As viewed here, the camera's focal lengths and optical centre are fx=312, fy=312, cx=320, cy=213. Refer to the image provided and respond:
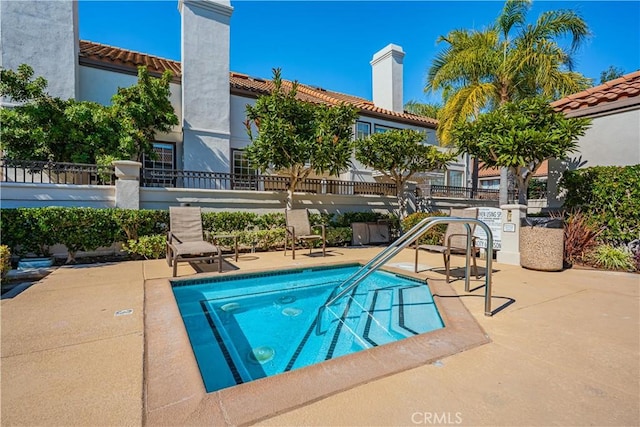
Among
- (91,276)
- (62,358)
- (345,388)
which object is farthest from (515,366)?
(91,276)

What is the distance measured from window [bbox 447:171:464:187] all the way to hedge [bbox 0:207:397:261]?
15.6 m

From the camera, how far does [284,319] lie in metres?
4.82

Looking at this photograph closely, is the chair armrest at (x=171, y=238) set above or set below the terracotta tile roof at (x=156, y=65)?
below

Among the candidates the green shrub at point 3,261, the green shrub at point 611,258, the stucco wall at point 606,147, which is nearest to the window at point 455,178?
the stucco wall at point 606,147

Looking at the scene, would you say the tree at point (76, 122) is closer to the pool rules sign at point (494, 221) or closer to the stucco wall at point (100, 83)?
the stucco wall at point (100, 83)

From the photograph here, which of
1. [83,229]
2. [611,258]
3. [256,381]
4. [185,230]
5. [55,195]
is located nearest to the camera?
[256,381]

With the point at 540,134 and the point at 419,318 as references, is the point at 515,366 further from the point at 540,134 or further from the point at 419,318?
the point at 540,134

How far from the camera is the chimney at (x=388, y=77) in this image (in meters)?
18.6

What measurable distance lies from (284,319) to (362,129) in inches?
567

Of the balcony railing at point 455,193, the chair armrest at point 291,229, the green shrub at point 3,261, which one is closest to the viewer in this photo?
the green shrub at point 3,261

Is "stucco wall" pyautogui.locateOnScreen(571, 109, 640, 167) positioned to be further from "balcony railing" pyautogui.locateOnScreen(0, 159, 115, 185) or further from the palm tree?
"balcony railing" pyautogui.locateOnScreen(0, 159, 115, 185)

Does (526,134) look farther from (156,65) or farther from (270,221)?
(156,65)

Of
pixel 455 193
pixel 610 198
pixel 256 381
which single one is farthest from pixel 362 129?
pixel 256 381

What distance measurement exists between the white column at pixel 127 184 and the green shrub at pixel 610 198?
12.4 metres
